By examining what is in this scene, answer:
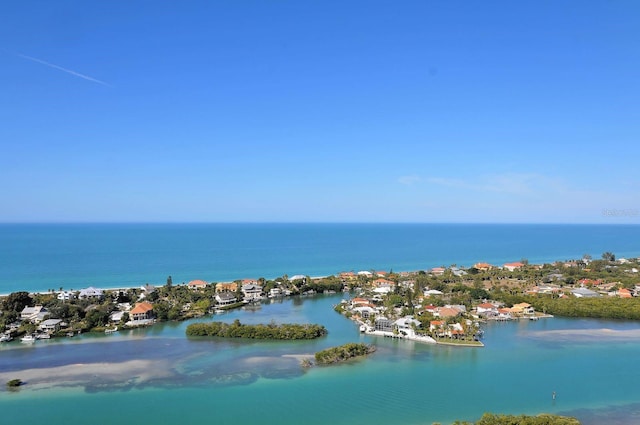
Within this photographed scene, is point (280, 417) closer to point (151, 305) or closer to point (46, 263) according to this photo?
point (151, 305)

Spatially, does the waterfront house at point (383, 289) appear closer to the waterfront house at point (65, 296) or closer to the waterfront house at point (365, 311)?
the waterfront house at point (365, 311)

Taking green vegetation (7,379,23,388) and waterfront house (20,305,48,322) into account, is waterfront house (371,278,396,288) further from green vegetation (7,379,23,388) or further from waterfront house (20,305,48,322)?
green vegetation (7,379,23,388)

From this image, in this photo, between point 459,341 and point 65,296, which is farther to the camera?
point 65,296

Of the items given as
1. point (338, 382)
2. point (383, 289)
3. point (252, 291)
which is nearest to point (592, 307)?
point (383, 289)

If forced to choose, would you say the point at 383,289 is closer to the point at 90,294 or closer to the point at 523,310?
the point at 523,310

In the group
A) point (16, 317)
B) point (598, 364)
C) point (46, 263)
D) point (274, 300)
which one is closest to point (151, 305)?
point (16, 317)

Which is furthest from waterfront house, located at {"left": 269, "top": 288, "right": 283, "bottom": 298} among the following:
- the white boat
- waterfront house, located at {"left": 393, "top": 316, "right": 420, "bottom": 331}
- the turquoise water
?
the white boat
